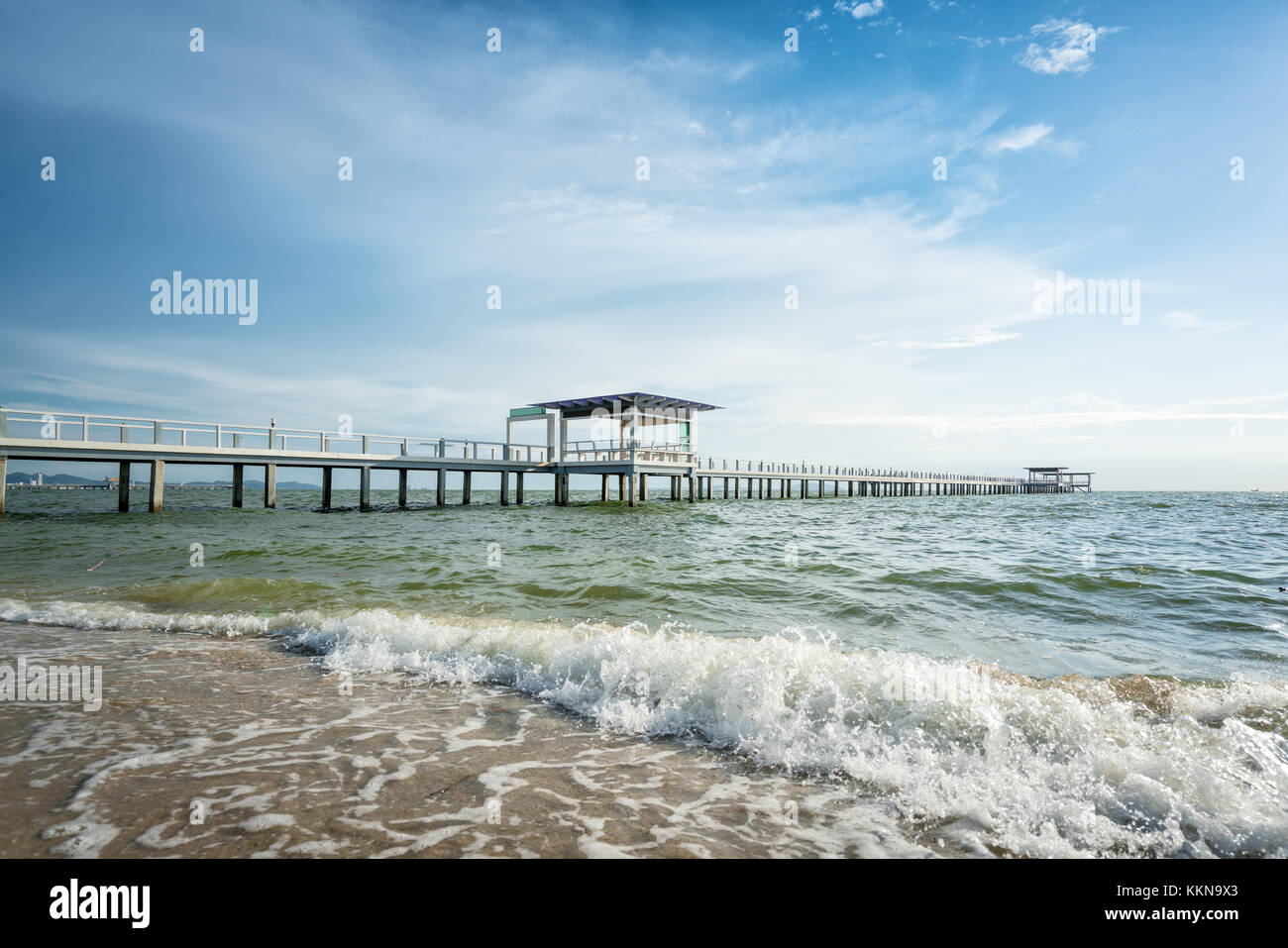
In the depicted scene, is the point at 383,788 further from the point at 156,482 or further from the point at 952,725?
the point at 156,482

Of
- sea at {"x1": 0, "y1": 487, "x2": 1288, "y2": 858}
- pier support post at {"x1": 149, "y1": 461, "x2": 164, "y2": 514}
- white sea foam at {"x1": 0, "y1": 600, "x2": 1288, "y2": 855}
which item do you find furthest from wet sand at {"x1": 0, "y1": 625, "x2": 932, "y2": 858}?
pier support post at {"x1": 149, "y1": 461, "x2": 164, "y2": 514}

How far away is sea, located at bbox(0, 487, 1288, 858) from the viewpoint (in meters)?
3.23

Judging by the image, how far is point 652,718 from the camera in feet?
16.2

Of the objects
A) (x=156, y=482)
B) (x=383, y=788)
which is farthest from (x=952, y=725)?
(x=156, y=482)

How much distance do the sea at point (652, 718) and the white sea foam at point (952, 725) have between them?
2 cm

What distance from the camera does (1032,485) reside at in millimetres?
116688

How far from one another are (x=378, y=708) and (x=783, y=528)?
775 inches

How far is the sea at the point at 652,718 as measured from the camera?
10.6 feet

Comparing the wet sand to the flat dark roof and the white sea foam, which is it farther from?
the flat dark roof

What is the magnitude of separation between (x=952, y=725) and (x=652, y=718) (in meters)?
2.16

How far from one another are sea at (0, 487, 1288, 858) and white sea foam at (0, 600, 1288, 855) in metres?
0.02

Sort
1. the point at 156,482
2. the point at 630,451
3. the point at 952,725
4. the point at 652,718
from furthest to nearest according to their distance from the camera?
the point at 630,451, the point at 156,482, the point at 652,718, the point at 952,725
